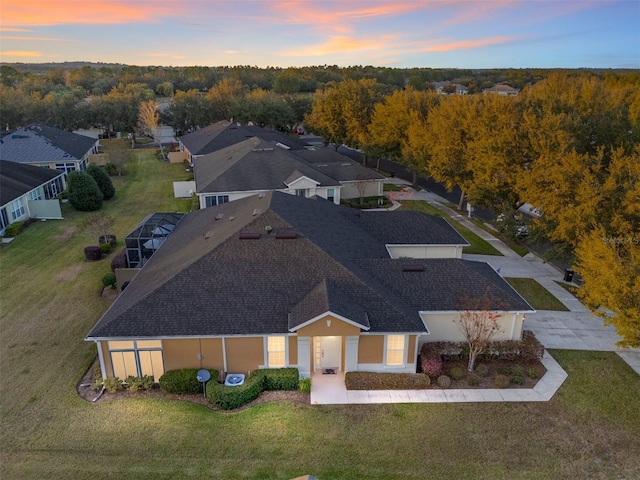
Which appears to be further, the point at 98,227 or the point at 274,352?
the point at 98,227

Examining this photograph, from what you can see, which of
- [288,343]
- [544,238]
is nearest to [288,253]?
[288,343]

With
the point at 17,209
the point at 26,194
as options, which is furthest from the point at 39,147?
the point at 17,209

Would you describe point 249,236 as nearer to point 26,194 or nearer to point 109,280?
point 109,280

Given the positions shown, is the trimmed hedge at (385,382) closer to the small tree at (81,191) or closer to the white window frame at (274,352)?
the white window frame at (274,352)

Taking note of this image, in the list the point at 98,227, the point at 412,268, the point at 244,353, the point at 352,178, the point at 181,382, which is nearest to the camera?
the point at 181,382

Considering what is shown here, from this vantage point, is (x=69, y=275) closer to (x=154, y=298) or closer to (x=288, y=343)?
(x=154, y=298)

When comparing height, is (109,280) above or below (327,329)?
below

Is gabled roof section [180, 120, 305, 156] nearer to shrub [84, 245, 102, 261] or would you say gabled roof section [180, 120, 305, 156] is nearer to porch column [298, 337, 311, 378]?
shrub [84, 245, 102, 261]
